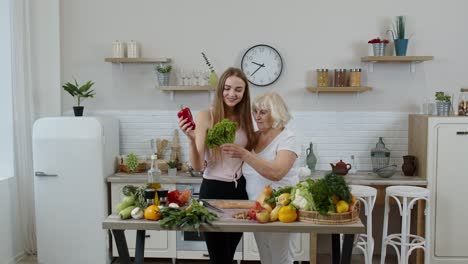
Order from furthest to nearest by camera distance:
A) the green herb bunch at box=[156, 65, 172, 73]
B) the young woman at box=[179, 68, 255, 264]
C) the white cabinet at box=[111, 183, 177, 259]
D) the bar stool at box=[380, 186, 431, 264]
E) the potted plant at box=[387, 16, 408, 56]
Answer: the green herb bunch at box=[156, 65, 172, 73] < the potted plant at box=[387, 16, 408, 56] < the white cabinet at box=[111, 183, 177, 259] < the bar stool at box=[380, 186, 431, 264] < the young woman at box=[179, 68, 255, 264]

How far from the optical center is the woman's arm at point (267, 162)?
9.77 feet

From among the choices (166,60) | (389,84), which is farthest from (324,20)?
(166,60)

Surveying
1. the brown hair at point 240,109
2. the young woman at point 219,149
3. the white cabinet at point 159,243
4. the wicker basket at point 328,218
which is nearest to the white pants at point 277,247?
the young woman at point 219,149

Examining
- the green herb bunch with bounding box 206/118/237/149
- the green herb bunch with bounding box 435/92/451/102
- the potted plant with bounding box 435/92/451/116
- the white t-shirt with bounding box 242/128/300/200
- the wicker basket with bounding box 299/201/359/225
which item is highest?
the green herb bunch with bounding box 435/92/451/102

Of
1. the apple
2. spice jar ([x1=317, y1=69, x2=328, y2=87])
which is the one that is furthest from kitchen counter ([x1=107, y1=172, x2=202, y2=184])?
the apple

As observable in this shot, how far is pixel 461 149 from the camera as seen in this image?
195 inches

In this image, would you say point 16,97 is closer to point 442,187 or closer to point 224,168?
point 224,168

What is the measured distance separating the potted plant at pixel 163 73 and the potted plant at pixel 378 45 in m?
2.08

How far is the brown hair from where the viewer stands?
308cm

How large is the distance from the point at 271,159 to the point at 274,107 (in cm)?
31

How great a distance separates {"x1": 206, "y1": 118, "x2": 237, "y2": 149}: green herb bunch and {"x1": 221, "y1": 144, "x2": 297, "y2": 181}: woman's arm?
40mm

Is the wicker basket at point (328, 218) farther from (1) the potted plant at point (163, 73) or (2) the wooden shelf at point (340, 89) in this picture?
(1) the potted plant at point (163, 73)

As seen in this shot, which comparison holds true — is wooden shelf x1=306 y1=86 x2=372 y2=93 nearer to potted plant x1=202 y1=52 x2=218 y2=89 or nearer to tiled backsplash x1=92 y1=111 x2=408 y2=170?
tiled backsplash x1=92 y1=111 x2=408 y2=170

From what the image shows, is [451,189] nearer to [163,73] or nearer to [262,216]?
→ [262,216]
